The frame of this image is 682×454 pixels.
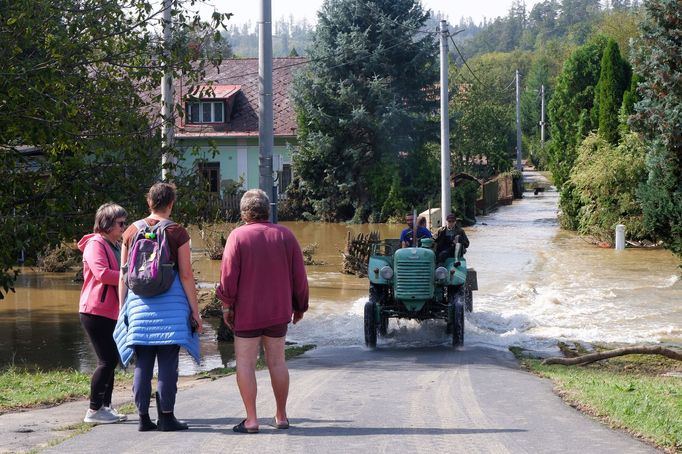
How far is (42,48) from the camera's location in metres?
14.1

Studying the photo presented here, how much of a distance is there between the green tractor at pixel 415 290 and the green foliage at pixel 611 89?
23.8 m

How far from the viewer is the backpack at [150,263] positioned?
7.11 m

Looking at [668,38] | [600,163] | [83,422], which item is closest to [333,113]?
[600,163]

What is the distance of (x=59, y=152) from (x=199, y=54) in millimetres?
2758

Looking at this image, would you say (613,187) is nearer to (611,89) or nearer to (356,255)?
(611,89)

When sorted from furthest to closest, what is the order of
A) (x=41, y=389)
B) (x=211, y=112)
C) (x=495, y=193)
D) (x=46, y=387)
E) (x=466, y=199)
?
(x=495, y=193), (x=211, y=112), (x=466, y=199), (x=46, y=387), (x=41, y=389)

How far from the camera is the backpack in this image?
23.3 feet

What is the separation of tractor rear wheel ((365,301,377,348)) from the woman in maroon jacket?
7591 millimetres

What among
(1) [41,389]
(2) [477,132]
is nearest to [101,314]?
(1) [41,389]

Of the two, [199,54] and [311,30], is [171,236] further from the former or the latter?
[311,30]

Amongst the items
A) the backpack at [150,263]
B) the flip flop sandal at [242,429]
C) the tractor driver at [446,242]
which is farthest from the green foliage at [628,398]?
the tractor driver at [446,242]

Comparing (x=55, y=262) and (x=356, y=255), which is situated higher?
(x=356, y=255)

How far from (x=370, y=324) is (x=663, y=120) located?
11.2m

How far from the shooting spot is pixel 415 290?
49.5ft
